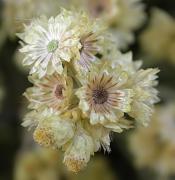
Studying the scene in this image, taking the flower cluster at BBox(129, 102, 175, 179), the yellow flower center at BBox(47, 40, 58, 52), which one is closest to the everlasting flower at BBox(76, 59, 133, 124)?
the yellow flower center at BBox(47, 40, 58, 52)

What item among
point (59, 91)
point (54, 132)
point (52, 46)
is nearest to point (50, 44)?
point (52, 46)

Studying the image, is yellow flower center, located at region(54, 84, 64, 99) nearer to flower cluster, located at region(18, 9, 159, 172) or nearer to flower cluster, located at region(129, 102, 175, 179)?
flower cluster, located at region(18, 9, 159, 172)

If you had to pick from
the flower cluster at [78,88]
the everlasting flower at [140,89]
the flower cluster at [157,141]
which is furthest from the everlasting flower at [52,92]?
the flower cluster at [157,141]

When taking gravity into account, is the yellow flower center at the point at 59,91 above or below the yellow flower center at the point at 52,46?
below

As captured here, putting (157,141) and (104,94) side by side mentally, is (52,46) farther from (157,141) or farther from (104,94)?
(157,141)

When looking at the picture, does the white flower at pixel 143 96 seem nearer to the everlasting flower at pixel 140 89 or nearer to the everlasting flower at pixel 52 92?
the everlasting flower at pixel 140 89
